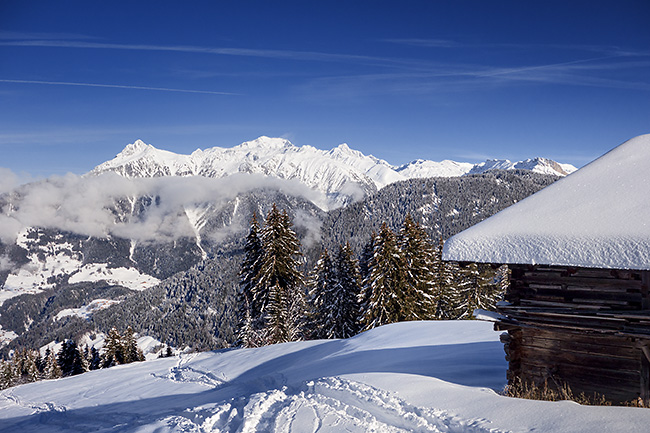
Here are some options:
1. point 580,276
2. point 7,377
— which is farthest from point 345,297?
point 7,377

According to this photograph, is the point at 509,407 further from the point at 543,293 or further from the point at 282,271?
the point at 282,271

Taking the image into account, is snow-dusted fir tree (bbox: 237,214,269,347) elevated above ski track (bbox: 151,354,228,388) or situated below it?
above

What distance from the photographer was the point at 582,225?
27.3 feet

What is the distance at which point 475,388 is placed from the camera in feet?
29.0

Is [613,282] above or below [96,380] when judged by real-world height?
above

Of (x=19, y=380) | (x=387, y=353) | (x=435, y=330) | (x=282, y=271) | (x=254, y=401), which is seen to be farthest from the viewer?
(x=19, y=380)

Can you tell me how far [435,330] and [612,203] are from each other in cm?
1048

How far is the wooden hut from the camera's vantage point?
7.95m

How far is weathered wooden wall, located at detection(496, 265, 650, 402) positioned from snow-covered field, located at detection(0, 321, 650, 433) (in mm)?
1462

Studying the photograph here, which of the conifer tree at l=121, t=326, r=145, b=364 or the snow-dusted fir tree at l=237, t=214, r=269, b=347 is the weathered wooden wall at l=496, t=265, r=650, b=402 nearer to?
the snow-dusted fir tree at l=237, t=214, r=269, b=347

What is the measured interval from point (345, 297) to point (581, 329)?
2589 centimetres

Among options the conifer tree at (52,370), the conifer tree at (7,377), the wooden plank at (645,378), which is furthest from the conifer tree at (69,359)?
the wooden plank at (645,378)

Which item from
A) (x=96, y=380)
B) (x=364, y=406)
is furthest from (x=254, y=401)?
(x=96, y=380)

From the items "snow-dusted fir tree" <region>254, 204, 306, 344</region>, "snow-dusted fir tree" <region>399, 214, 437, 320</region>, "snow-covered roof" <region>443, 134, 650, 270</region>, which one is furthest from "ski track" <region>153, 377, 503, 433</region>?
"snow-dusted fir tree" <region>399, 214, 437, 320</region>
